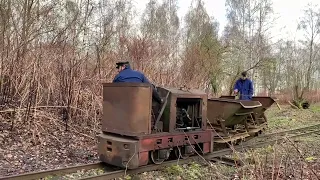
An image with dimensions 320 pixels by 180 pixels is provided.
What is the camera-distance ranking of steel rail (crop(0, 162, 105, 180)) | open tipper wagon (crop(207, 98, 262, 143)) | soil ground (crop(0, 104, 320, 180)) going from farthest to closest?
open tipper wagon (crop(207, 98, 262, 143)) → soil ground (crop(0, 104, 320, 180)) → steel rail (crop(0, 162, 105, 180))

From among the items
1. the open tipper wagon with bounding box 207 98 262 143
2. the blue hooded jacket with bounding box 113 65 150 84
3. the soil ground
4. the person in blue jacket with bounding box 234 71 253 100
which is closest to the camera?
the soil ground

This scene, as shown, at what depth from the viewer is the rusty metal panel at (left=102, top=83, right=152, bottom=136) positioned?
18.5ft

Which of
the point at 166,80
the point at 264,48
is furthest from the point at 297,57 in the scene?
the point at 166,80

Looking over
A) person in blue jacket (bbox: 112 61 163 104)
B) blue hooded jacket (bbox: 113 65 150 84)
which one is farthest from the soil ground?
blue hooded jacket (bbox: 113 65 150 84)

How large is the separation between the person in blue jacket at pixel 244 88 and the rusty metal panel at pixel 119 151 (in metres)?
5.88

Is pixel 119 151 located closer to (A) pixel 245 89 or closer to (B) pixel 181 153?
(B) pixel 181 153

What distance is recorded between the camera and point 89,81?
1009 centimetres

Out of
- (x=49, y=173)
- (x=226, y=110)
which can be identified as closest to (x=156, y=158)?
(x=49, y=173)

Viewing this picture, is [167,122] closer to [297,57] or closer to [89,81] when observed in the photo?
[89,81]

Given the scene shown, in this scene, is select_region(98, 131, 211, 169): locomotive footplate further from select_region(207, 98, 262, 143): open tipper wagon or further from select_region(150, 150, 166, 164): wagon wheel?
select_region(207, 98, 262, 143): open tipper wagon

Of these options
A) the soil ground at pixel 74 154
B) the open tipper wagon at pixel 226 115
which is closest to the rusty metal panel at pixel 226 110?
the open tipper wagon at pixel 226 115

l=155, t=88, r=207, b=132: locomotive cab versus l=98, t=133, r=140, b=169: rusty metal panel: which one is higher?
l=155, t=88, r=207, b=132: locomotive cab

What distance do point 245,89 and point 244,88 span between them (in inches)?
1.8

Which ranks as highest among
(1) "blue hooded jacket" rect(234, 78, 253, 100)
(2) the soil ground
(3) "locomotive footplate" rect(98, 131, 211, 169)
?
(1) "blue hooded jacket" rect(234, 78, 253, 100)
